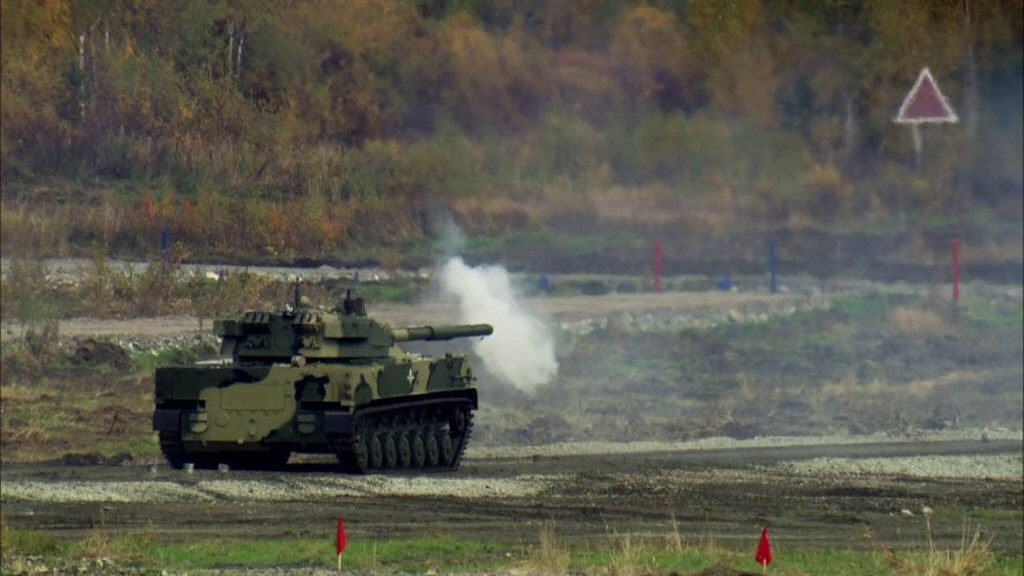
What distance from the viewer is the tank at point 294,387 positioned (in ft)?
67.6

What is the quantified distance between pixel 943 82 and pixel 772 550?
942cm

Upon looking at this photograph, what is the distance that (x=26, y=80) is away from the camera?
52.0 ft

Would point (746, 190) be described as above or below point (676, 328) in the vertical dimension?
above

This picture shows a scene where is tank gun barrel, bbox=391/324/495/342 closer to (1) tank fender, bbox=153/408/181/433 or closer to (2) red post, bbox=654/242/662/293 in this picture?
(1) tank fender, bbox=153/408/181/433

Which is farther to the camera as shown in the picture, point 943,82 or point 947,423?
point 947,423

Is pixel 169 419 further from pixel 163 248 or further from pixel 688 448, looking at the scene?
pixel 688 448

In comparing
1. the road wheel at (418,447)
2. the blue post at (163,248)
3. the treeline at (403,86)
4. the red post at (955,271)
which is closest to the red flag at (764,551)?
the treeline at (403,86)

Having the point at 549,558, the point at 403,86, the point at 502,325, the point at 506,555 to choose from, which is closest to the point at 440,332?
the point at 506,555

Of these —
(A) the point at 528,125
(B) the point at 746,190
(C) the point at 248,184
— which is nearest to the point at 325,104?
(C) the point at 248,184

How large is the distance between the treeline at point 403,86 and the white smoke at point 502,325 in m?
1.70

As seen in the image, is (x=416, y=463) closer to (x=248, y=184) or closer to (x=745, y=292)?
(x=248, y=184)

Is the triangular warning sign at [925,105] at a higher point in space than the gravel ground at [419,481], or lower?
higher

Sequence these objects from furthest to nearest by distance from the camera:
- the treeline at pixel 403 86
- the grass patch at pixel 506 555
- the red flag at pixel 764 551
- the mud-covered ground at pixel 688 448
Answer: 1. the mud-covered ground at pixel 688 448
2. the grass patch at pixel 506 555
3. the red flag at pixel 764 551
4. the treeline at pixel 403 86

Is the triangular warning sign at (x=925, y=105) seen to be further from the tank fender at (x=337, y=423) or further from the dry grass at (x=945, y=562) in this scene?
the tank fender at (x=337, y=423)
